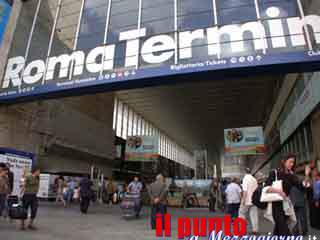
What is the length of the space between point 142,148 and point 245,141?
839 centimetres

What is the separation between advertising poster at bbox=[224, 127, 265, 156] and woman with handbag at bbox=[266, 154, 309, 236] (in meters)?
14.7

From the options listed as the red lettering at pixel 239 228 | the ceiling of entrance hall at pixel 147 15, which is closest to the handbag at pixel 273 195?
the red lettering at pixel 239 228

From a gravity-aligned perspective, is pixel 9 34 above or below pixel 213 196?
above

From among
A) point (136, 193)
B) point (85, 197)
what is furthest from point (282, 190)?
point (85, 197)

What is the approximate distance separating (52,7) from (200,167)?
18169mm

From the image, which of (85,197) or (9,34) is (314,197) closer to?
(85,197)

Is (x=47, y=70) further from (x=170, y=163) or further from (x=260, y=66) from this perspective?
(x=170, y=163)

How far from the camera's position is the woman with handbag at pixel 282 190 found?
3.98 m

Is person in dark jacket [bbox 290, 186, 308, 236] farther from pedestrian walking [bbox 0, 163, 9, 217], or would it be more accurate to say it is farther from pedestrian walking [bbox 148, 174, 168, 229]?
pedestrian walking [bbox 0, 163, 9, 217]

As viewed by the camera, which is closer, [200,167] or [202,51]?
[202,51]

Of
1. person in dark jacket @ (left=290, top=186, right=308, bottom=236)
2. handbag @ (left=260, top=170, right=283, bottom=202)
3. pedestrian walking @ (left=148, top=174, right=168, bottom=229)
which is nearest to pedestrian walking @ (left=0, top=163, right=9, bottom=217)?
pedestrian walking @ (left=148, top=174, right=168, bottom=229)

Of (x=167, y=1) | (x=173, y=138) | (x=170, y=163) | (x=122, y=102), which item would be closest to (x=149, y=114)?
(x=122, y=102)

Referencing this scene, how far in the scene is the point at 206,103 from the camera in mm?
29938

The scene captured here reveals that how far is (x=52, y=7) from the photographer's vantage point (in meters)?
17.0
